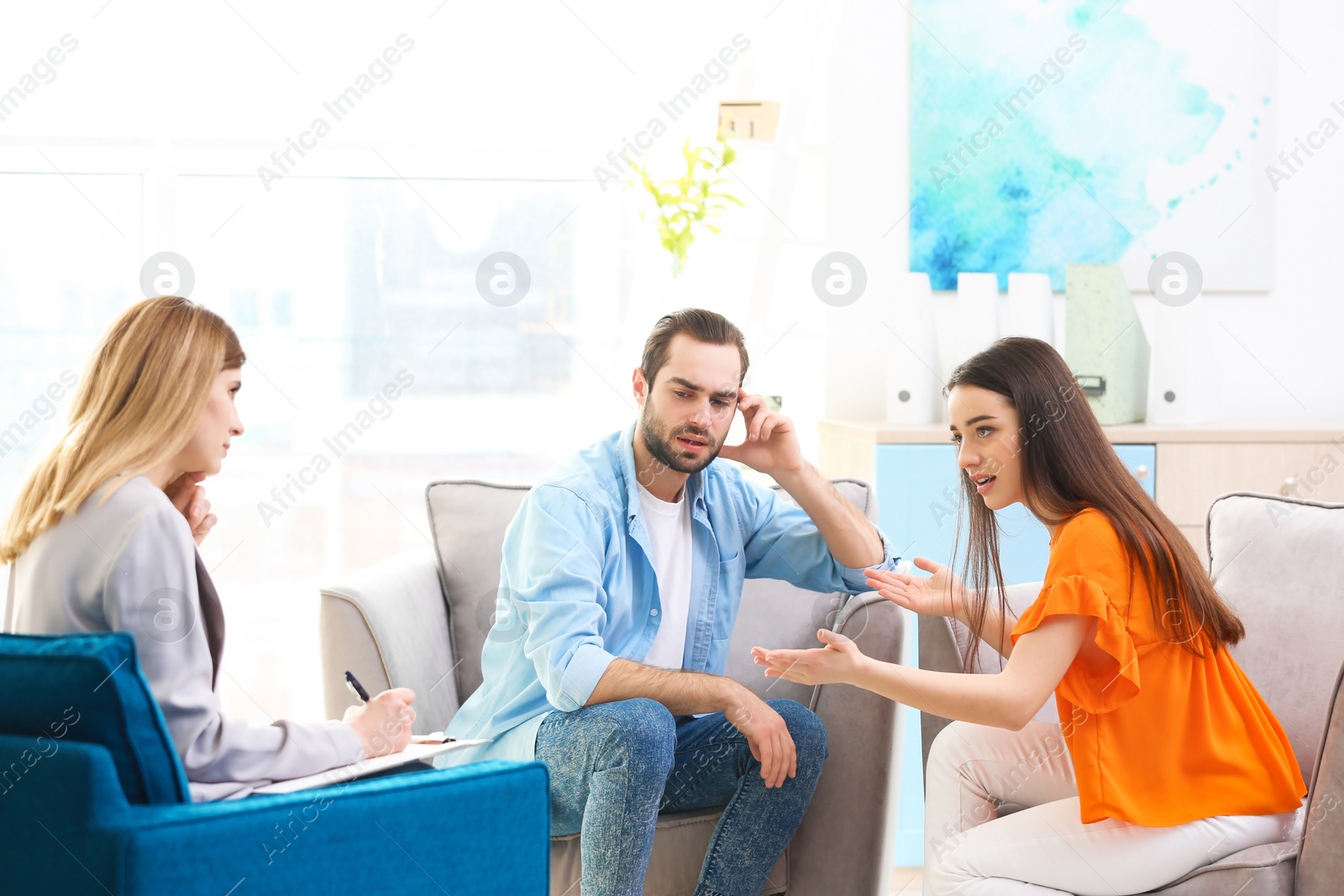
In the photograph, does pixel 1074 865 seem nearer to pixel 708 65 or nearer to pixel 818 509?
pixel 818 509

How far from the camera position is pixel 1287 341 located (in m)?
3.16

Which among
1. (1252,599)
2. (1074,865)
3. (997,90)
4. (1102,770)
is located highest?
(997,90)

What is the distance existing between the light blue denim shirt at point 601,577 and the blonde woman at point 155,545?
358mm

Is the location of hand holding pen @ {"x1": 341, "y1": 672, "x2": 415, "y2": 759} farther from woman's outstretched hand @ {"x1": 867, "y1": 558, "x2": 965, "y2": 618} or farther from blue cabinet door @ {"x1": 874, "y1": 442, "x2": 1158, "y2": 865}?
blue cabinet door @ {"x1": 874, "y1": 442, "x2": 1158, "y2": 865}

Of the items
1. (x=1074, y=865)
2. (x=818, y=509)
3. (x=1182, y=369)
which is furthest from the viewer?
(x=1182, y=369)

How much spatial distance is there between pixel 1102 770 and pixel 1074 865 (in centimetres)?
13

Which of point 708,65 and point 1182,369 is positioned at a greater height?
point 708,65

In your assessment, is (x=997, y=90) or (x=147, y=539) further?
(x=997, y=90)

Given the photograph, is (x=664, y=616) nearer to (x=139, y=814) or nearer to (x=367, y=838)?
(x=367, y=838)

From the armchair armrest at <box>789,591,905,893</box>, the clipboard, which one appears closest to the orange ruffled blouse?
the armchair armrest at <box>789,591,905,893</box>

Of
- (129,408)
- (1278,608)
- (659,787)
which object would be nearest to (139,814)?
(129,408)

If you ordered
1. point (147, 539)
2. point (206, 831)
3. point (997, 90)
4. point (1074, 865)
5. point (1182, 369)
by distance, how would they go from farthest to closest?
point (997, 90) < point (1182, 369) < point (1074, 865) < point (147, 539) < point (206, 831)

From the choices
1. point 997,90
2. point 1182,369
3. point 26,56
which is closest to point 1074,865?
point 1182,369

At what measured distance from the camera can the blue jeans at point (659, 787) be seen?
1552 millimetres
